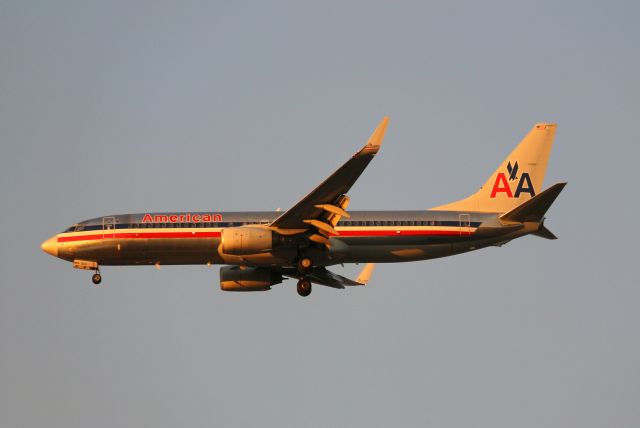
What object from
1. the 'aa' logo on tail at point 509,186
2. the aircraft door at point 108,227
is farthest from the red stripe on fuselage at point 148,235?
the 'aa' logo on tail at point 509,186

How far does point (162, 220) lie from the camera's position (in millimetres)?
55719

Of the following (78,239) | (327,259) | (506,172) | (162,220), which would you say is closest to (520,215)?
(506,172)

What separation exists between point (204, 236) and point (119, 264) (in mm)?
4779

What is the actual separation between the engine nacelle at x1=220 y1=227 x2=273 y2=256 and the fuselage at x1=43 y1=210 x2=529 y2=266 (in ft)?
5.36

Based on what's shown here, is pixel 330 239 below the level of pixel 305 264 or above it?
above

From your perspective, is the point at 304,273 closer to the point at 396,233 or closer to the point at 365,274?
the point at 396,233

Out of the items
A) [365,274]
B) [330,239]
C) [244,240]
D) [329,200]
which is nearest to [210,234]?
[244,240]

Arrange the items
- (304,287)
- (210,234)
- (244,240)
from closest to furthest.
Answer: (244,240) → (210,234) → (304,287)

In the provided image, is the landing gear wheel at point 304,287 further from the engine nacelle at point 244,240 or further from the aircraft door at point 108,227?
the aircraft door at point 108,227

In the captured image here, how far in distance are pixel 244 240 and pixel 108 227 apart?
27.6ft

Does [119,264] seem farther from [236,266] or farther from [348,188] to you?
[348,188]

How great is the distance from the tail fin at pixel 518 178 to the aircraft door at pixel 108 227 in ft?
52.6

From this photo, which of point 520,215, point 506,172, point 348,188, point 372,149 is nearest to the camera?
point 372,149

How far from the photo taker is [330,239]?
2141 inches
